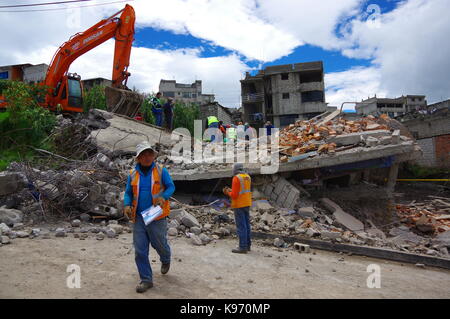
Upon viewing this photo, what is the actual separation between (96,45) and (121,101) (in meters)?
2.12

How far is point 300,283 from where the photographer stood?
3.84m

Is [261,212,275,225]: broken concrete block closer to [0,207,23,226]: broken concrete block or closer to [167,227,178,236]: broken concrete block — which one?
[167,227,178,236]: broken concrete block

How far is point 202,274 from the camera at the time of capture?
3.99m

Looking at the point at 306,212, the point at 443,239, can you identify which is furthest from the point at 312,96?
the point at 306,212

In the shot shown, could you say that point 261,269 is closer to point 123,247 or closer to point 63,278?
Result: point 123,247

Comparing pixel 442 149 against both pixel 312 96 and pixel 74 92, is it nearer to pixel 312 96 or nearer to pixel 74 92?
pixel 312 96

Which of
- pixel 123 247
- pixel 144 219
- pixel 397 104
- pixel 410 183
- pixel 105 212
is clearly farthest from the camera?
pixel 397 104

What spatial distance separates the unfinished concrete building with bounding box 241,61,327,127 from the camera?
123 feet

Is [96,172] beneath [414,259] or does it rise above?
above

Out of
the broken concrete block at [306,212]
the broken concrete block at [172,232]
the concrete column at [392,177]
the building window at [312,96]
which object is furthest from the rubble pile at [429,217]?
the building window at [312,96]

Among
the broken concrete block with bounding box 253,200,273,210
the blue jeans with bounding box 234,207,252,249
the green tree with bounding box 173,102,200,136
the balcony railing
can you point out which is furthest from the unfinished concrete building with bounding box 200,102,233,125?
the blue jeans with bounding box 234,207,252,249

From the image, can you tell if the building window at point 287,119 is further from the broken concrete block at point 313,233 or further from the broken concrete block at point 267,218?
the broken concrete block at point 313,233

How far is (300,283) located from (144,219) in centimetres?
196

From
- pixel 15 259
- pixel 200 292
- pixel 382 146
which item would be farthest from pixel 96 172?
pixel 382 146
